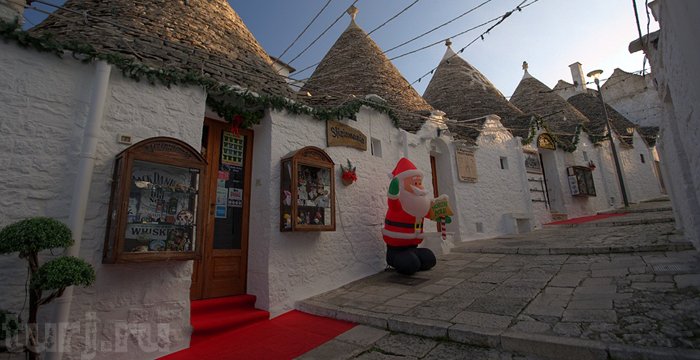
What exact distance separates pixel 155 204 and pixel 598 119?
21.1 metres

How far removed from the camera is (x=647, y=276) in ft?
12.1

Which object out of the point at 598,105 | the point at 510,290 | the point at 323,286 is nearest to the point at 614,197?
the point at 598,105

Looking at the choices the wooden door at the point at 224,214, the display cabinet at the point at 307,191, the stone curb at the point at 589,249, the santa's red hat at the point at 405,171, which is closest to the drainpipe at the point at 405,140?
the santa's red hat at the point at 405,171

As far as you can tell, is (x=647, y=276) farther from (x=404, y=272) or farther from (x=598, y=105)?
(x=598, y=105)

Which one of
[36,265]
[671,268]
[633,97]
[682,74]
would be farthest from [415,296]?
[633,97]

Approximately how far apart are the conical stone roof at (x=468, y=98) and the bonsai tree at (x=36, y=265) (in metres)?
9.65

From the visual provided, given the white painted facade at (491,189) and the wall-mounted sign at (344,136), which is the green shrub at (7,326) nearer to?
the wall-mounted sign at (344,136)

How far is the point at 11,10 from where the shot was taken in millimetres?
3043

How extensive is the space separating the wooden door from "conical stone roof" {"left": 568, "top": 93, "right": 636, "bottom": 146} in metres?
17.4

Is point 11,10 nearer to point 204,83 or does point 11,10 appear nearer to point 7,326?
point 204,83

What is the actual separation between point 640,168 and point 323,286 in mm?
20071

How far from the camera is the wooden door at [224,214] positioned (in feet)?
13.7

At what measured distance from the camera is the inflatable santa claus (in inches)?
197

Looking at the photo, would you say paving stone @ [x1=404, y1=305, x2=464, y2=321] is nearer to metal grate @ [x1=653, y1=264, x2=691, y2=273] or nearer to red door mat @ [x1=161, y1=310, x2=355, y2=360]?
red door mat @ [x1=161, y1=310, x2=355, y2=360]
